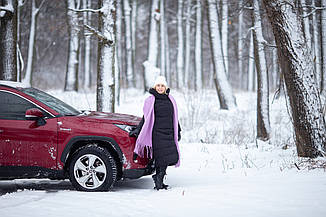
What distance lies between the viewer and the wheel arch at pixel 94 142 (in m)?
5.34

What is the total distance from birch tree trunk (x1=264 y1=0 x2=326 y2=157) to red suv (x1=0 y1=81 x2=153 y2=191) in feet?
10.8

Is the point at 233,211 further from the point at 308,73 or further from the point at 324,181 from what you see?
the point at 308,73

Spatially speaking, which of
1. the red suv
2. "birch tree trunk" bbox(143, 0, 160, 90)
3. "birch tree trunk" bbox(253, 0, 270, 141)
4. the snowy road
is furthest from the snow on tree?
the red suv

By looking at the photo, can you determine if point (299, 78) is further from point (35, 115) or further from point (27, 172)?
point (27, 172)

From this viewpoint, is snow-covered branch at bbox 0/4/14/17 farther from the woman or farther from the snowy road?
the woman

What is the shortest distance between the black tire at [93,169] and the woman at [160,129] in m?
0.63

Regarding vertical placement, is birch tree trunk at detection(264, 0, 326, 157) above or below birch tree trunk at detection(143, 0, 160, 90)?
below

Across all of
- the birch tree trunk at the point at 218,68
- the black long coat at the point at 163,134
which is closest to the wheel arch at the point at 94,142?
the black long coat at the point at 163,134

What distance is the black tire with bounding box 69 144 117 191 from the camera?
17.4ft

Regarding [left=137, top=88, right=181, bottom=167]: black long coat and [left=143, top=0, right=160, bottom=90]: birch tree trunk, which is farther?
[left=143, top=0, right=160, bottom=90]: birch tree trunk

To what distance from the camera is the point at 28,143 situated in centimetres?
537

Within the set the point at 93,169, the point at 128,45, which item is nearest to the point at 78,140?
the point at 93,169

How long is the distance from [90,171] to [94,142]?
468 mm

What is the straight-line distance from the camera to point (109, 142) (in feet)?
17.5
